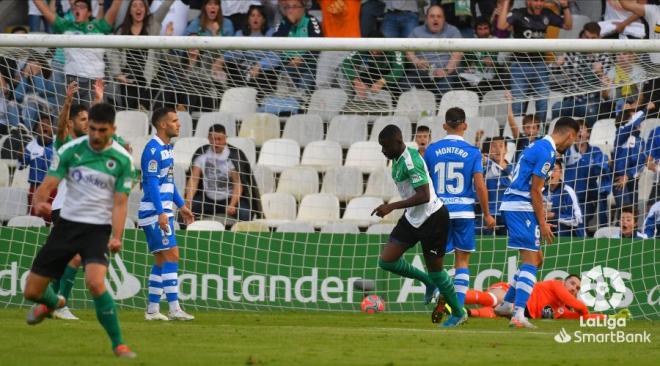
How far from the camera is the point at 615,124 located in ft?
57.3

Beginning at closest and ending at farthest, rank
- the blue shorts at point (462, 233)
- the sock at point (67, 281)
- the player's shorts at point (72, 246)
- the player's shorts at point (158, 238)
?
1. the player's shorts at point (72, 246)
2. the player's shorts at point (158, 238)
3. the sock at point (67, 281)
4. the blue shorts at point (462, 233)

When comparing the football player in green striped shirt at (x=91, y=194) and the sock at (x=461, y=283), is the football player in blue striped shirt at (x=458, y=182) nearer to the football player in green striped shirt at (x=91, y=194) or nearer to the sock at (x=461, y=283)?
the sock at (x=461, y=283)

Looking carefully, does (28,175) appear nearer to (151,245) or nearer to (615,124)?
Answer: (151,245)

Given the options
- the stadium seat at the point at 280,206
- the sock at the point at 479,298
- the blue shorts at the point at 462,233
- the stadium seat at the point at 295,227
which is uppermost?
the blue shorts at the point at 462,233

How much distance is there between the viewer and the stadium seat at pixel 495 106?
675 inches

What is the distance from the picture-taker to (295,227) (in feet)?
55.6

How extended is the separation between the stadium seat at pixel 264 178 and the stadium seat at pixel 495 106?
10.1 feet

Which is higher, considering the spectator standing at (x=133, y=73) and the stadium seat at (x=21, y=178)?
the spectator standing at (x=133, y=73)

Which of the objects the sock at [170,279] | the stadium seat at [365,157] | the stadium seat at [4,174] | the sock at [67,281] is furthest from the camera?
the stadium seat at [365,157]

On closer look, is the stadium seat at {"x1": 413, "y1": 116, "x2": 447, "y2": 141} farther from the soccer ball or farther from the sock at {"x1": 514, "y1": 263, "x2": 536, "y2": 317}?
the sock at {"x1": 514, "y1": 263, "x2": 536, "y2": 317}

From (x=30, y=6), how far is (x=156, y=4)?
95.1 inches

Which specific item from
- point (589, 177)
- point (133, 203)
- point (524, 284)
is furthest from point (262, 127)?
point (524, 284)

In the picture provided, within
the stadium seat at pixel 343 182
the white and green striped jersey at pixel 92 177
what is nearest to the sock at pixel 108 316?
the white and green striped jersey at pixel 92 177

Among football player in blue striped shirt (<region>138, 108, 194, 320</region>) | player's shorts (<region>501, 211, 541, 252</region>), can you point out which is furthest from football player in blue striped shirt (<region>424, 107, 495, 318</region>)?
football player in blue striped shirt (<region>138, 108, 194, 320</region>)
